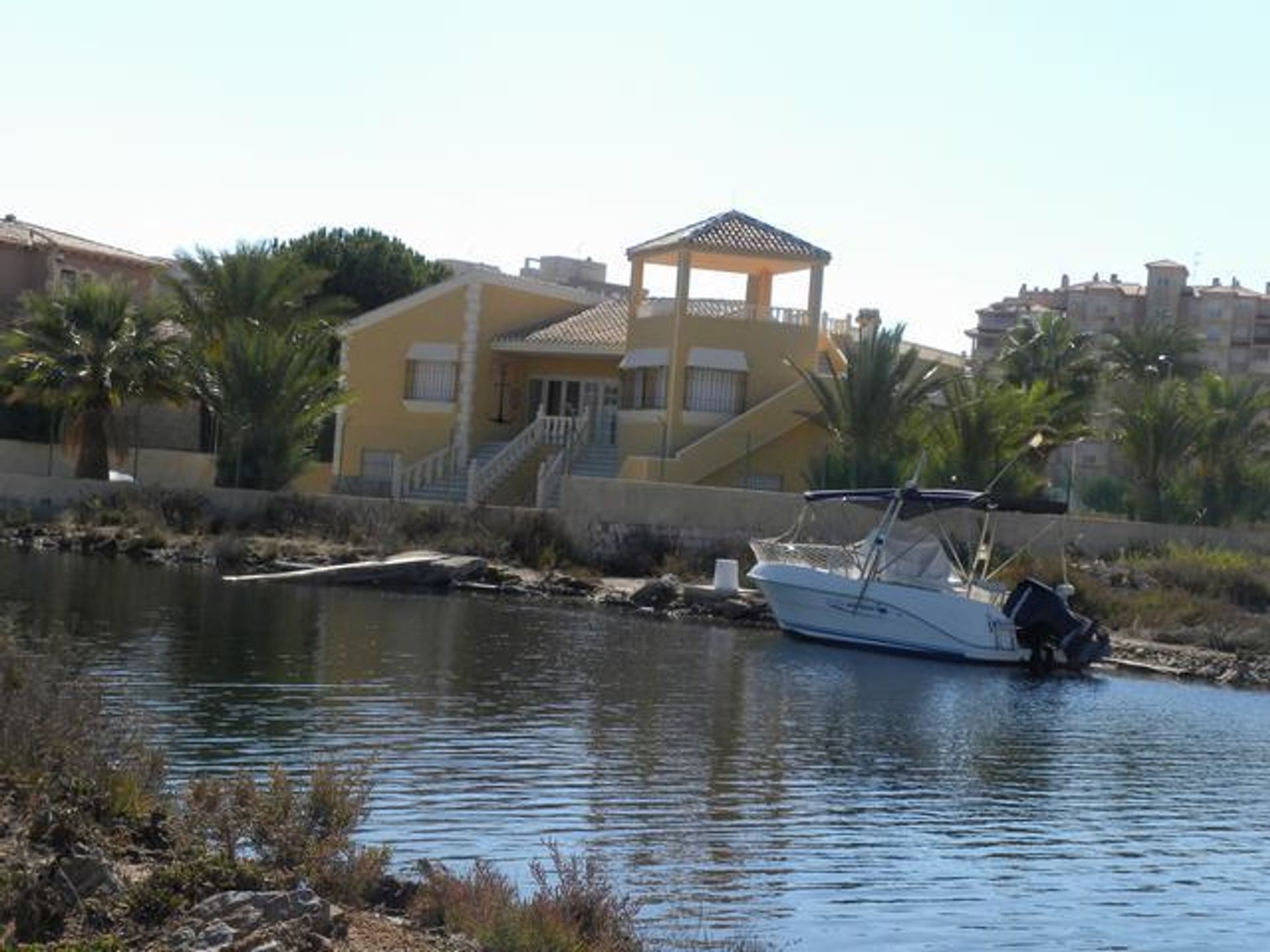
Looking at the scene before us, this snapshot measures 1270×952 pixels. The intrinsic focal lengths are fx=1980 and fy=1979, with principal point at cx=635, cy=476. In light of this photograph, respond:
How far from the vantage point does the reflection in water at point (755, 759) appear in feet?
52.0

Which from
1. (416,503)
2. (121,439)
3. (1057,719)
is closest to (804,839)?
(1057,719)

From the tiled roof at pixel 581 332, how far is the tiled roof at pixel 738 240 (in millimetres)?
2926

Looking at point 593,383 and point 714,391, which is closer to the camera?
point 714,391

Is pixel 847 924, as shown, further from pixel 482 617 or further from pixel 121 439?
pixel 121 439

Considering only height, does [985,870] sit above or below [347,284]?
below

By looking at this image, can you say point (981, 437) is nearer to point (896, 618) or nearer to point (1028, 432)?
point (1028, 432)

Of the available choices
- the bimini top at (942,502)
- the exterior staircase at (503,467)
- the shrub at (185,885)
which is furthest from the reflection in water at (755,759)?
the exterior staircase at (503,467)

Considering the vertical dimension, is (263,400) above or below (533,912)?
above

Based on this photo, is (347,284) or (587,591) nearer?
(587,591)

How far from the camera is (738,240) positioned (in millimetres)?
55469

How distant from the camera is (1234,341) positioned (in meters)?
120

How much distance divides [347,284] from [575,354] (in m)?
18.0

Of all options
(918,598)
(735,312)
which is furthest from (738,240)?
(918,598)

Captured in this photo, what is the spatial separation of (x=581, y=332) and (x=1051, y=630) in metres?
24.1
